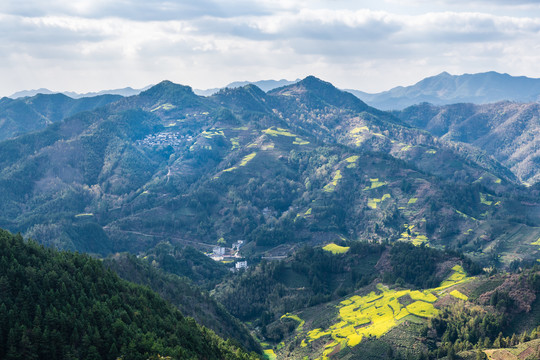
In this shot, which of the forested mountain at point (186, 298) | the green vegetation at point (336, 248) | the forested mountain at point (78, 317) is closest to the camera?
the forested mountain at point (78, 317)

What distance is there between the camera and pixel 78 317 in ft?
181

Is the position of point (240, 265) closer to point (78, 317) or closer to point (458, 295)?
point (458, 295)

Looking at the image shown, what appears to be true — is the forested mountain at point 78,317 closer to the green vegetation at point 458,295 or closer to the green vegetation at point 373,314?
the green vegetation at point 373,314

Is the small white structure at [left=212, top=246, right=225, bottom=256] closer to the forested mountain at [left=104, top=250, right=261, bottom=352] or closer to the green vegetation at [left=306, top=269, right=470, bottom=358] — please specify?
the forested mountain at [left=104, top=250, right=261, bottom=352]

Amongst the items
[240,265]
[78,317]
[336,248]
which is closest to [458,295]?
[336,248]

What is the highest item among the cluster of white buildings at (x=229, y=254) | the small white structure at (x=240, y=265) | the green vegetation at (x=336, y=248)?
the green vegetation at (x=336, y=248)

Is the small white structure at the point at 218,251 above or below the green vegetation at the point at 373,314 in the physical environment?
→ below

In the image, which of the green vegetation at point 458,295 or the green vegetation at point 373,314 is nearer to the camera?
the green vegetation at point 373,314

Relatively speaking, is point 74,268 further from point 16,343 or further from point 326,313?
point 326,313

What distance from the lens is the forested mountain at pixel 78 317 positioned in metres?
50.0

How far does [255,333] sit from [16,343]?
6497 centimetres

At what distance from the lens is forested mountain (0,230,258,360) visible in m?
50.0

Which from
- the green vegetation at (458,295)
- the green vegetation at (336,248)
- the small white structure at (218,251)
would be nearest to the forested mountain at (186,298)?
the green vegetation at (458,295)

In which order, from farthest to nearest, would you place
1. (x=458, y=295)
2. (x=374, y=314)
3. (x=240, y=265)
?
(x=240, y=265) → (x=374, y=314) → (x=458, y=295)
